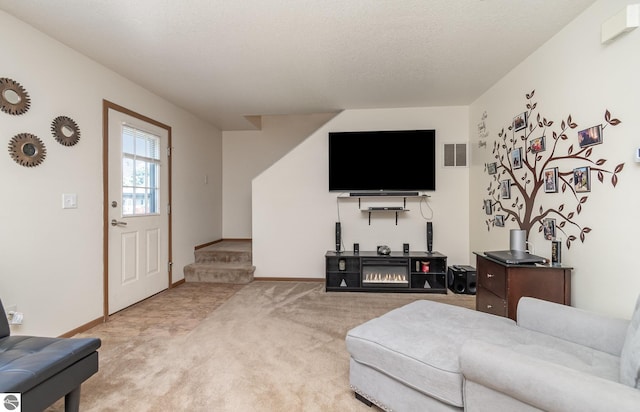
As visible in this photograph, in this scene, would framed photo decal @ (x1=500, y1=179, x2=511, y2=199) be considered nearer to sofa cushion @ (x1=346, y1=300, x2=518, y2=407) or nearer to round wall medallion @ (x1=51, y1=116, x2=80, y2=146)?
sofa cushion @ (x1=346, y1=300, x2=518, y2=407)

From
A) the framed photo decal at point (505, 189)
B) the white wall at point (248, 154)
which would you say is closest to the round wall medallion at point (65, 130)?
the white wall at point (248, 154)

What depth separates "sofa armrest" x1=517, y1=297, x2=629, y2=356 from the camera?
4.64 feet

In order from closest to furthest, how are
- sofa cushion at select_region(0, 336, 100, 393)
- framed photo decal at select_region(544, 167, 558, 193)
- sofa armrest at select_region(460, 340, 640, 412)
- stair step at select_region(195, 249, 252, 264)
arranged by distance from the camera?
sofa armrest at select_region(460, 340, 640, 412)
sofa cushion at select_region(0, 336, 100, 393)
framed photo decal at select_region(544, 167, 558, 193)
stair step at select_region(195, 249, 252, 264)

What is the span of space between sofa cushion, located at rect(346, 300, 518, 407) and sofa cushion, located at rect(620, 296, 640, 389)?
0.51 m

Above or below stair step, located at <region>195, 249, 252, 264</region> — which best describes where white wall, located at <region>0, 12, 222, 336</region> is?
above

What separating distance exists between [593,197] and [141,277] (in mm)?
4256

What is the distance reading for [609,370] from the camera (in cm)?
125

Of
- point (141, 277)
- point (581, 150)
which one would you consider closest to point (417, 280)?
point (581, 150)

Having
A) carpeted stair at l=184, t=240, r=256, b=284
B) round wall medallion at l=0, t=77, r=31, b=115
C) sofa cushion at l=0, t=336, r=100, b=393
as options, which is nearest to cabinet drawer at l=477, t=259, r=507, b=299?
sofa cushion at l=0, t=336, r=100, b=393

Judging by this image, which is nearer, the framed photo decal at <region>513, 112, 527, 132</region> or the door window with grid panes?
the framed photo decal at <region>513, 112, 527, 132</region>

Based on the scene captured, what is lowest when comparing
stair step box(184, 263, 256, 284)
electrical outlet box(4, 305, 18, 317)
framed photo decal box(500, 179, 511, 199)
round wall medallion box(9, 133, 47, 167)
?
stair step box(184, 263, 256, 284)

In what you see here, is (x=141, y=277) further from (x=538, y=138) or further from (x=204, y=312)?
(x=538, y=138)

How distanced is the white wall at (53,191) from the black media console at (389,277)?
2583 millimetres

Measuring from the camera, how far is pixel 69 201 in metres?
2.54
